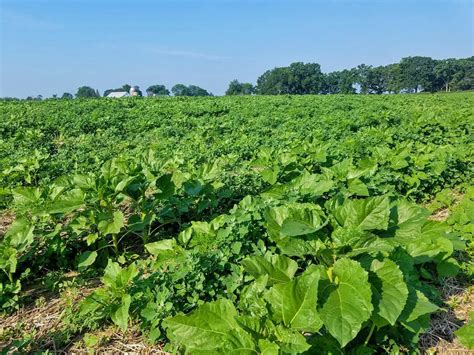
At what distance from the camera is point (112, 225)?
120 inches

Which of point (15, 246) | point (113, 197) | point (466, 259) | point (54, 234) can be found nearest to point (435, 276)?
point (466, 259)

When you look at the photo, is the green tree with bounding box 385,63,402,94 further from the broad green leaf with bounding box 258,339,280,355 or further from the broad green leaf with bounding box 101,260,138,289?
the broad green leaf with bounding box 258,339,280,355

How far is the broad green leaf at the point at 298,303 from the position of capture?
184 centimetres

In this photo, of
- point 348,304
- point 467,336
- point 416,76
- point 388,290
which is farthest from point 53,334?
point 416,76

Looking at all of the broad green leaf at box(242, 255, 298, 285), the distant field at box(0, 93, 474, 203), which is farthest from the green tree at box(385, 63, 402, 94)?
the broad green leaf at box(242, 255, 298, 285)

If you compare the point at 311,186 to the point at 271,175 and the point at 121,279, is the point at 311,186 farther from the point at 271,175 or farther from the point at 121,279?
the point at 121,279

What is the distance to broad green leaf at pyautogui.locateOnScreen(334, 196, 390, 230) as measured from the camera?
243 centimetres

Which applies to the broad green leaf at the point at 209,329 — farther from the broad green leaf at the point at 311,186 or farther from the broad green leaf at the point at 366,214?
the broad green leaf at the point at 311,186

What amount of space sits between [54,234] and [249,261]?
1.87 metres

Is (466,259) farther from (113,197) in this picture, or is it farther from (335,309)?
(113,197)

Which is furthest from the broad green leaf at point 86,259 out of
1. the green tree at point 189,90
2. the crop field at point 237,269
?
the green tree at point 189,90

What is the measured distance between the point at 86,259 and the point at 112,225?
376mm

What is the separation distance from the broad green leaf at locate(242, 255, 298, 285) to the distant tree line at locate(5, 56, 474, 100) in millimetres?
88145

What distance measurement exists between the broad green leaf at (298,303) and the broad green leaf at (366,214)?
2.10ft
